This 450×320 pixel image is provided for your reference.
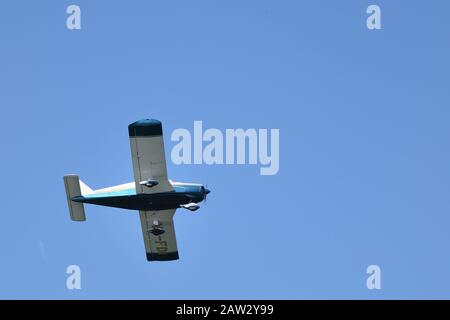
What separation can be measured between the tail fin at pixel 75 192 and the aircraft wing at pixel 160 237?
2.93m

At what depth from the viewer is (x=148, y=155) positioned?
4725 centimetres

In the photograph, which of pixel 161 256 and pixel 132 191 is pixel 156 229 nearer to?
pixel 161 256

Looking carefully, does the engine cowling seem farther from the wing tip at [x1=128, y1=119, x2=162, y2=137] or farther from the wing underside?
the wing tip at [x1=128, y1=119, x2=162, y2=137]

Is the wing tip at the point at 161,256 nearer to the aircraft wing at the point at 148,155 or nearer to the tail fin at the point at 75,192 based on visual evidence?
the tail fin at the point at 75,192

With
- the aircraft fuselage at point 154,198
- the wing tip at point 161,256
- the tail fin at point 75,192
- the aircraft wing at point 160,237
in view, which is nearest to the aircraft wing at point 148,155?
the aircraft fuselage at point 154,198

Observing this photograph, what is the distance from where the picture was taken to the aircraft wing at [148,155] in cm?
4669

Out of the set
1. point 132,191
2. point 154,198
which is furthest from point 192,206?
point 132,191

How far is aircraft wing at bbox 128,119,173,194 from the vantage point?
46.7m

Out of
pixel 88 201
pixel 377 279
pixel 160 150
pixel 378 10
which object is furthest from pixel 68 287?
pixel 378 10

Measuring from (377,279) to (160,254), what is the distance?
33.8 feet

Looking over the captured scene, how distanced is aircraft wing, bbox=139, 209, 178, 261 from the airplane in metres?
1.38

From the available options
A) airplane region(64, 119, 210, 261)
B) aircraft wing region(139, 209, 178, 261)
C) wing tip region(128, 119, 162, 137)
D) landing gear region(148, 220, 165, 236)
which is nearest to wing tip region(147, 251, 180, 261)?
aircraft wing region(139, 209, 178, 261)

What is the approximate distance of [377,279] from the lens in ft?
154

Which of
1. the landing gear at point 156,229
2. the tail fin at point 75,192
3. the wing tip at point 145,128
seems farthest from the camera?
the landing gear at point 156,229
